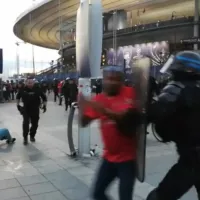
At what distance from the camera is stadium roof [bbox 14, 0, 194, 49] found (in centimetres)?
4628

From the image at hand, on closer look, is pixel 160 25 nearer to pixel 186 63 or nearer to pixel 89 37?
pixel 89 37

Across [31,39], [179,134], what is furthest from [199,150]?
[31,39]

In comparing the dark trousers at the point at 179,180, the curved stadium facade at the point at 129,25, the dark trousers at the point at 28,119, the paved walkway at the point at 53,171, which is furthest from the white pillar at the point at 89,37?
the curved stadium facade at the point at 129,25

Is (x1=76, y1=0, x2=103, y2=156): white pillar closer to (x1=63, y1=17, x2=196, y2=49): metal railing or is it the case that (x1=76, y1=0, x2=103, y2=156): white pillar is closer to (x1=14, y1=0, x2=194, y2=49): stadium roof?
(x1=63, y1=17, x2=196, y2=49): metal railing

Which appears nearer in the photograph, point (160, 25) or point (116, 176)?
point (116, 176)

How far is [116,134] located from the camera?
3.22 m

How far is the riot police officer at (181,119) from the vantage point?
2676mm

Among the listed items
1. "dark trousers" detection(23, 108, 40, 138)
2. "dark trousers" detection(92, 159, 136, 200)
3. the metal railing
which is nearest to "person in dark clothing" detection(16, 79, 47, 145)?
"dark trousers" detection(23, 108, 40, 138)

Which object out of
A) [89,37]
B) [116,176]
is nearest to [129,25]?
→ [89,37]

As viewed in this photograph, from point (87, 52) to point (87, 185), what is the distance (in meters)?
2.46

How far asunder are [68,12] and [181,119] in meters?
53.2

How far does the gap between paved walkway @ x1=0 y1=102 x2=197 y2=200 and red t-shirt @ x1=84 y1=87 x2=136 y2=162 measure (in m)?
0.86

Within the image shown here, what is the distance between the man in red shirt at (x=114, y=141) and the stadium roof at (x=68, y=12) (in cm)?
4176

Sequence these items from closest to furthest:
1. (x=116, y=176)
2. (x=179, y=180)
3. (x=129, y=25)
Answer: (x=179, y=180) < (x=116, y=176) < (x=129, y=25)
